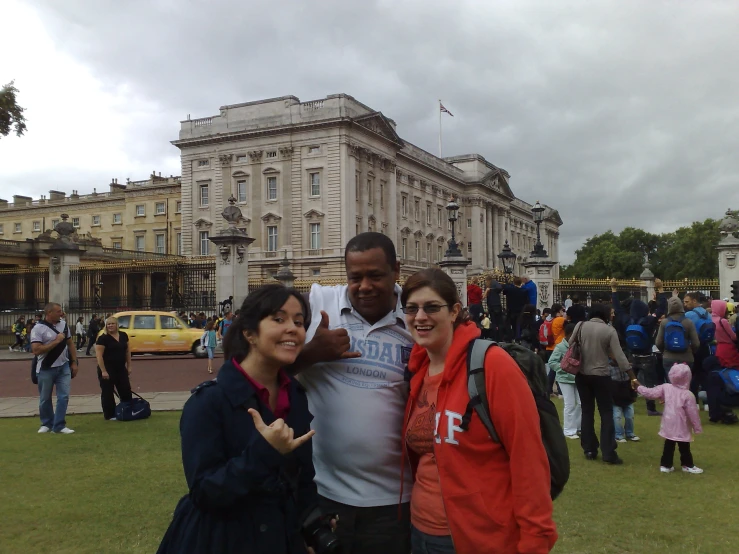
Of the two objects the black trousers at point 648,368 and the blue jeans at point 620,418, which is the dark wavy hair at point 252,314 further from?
the black trousers at point 648,368

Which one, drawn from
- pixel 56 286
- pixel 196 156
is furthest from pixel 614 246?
pixel 56 286

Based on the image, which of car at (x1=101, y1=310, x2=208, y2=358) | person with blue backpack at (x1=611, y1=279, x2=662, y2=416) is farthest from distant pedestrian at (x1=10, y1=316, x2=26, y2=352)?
person with blue backpack at (x1=611, y1=279, x2=662, y2=416)

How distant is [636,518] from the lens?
212 inches

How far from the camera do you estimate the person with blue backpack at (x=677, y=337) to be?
909 cm

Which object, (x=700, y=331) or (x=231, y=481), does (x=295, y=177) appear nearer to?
(x=700, y=331)

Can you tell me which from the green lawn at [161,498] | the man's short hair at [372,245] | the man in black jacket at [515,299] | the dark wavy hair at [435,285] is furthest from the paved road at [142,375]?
the dark wavy hair at [435,285]

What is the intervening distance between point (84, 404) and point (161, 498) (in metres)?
6.79

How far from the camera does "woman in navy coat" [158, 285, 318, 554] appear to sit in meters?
2.23

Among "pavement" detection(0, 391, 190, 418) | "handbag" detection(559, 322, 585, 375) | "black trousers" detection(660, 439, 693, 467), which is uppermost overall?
"handbag" detection(559, 322, 585, 375)

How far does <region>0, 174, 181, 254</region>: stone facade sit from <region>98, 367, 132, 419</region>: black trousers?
184 ft

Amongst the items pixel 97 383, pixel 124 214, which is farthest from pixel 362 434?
pixel 124 214

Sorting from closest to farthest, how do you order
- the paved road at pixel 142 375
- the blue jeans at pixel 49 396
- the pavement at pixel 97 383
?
the blue jeans at pixel 49 396
the pavement at pixel 97 383
the paved road at pixel 142 375

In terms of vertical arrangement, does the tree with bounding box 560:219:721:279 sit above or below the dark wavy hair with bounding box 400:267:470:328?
above

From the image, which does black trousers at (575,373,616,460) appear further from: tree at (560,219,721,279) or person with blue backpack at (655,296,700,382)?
tree at (560,219,721,279)
